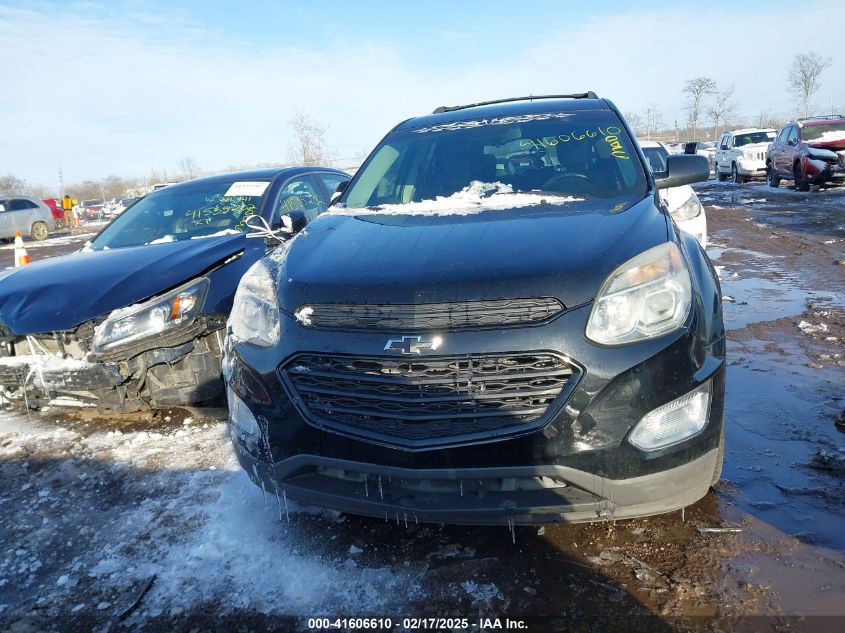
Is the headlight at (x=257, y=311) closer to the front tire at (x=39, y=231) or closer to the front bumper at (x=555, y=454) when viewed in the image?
the front bumper at (x=555, y=454)

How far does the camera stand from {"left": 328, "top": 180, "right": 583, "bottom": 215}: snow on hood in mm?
2891

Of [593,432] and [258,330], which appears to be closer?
[593,432]

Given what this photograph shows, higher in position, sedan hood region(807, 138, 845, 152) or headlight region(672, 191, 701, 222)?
sedan hood region(807, 138, 845, 152)

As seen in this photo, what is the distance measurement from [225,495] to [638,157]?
106 inches

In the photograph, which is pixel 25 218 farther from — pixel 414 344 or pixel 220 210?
pixel 414 344

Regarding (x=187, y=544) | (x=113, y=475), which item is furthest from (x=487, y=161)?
(x=113, y=475)

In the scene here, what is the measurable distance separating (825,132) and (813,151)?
0.94 meters

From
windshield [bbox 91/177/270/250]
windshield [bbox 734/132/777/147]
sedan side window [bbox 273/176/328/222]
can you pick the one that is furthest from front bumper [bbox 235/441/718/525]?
windshield [bbox 734/132/777/147]

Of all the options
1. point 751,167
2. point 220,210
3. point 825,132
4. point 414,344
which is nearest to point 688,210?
point 220,210

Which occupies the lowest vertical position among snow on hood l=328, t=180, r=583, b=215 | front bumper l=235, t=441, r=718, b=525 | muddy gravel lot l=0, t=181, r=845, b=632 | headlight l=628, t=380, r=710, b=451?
muddy gravel lot l=0, t=181, r=845, b=632

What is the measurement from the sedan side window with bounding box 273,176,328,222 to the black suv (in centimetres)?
254

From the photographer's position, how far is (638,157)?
3.24 m

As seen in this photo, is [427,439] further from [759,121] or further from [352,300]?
Answer: [759,121]

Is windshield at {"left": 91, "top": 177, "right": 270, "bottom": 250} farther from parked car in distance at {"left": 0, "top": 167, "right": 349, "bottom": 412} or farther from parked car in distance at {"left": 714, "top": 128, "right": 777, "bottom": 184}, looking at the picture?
parked car in distance at {"left": 714, "top": 128, "right": 777, "bottom": 184}
